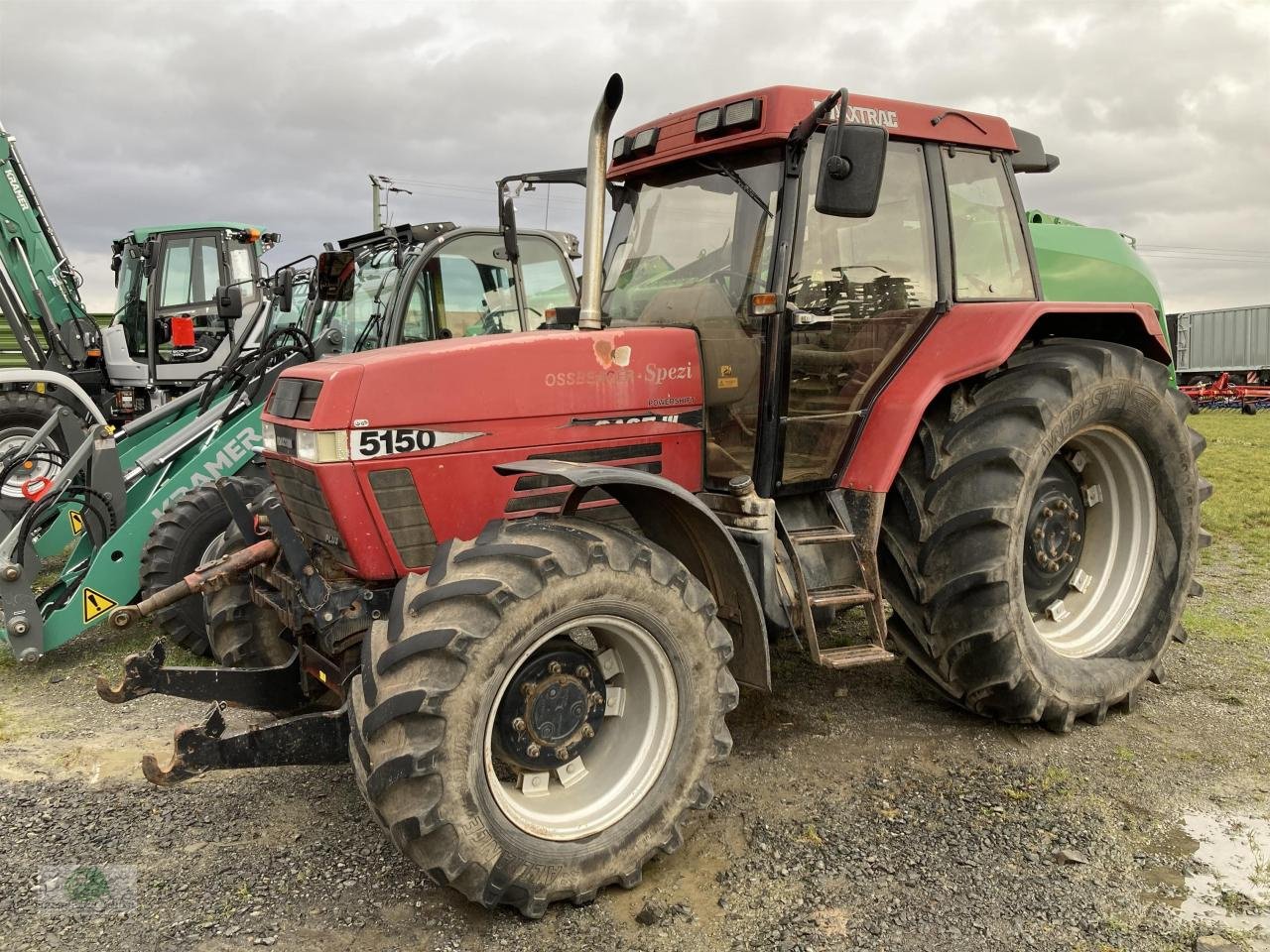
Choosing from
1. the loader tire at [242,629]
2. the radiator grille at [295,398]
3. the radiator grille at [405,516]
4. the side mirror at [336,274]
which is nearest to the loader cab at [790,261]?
the radiator grille at [405,516]

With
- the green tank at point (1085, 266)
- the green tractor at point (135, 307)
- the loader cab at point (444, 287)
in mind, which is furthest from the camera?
the green tractor at point (135, 307)

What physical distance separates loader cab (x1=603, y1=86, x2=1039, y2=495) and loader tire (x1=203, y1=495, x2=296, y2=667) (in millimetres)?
1878

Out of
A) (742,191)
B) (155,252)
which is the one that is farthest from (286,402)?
(155,252)

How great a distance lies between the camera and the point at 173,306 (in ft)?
39.0

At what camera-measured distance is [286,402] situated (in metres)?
3.32

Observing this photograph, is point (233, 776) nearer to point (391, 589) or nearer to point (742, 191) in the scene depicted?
point (391, 589)

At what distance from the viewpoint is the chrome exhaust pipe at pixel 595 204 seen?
329 centimetres

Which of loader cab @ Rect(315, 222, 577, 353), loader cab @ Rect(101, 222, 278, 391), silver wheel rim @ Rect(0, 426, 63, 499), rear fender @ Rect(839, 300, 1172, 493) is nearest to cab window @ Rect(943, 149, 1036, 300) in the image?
rear fender @ Rect(839, 300, 1172, 493)

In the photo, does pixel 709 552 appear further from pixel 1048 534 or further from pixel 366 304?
pixel 366 304

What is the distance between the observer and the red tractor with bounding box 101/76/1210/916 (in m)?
2.76

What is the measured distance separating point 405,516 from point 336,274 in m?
5.18

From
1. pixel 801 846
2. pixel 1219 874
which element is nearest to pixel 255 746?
pixel 801 846

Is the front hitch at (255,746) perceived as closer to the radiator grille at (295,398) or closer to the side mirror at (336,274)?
the radiator grille at (295,398)

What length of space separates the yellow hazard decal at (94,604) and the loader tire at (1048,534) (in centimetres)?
402
